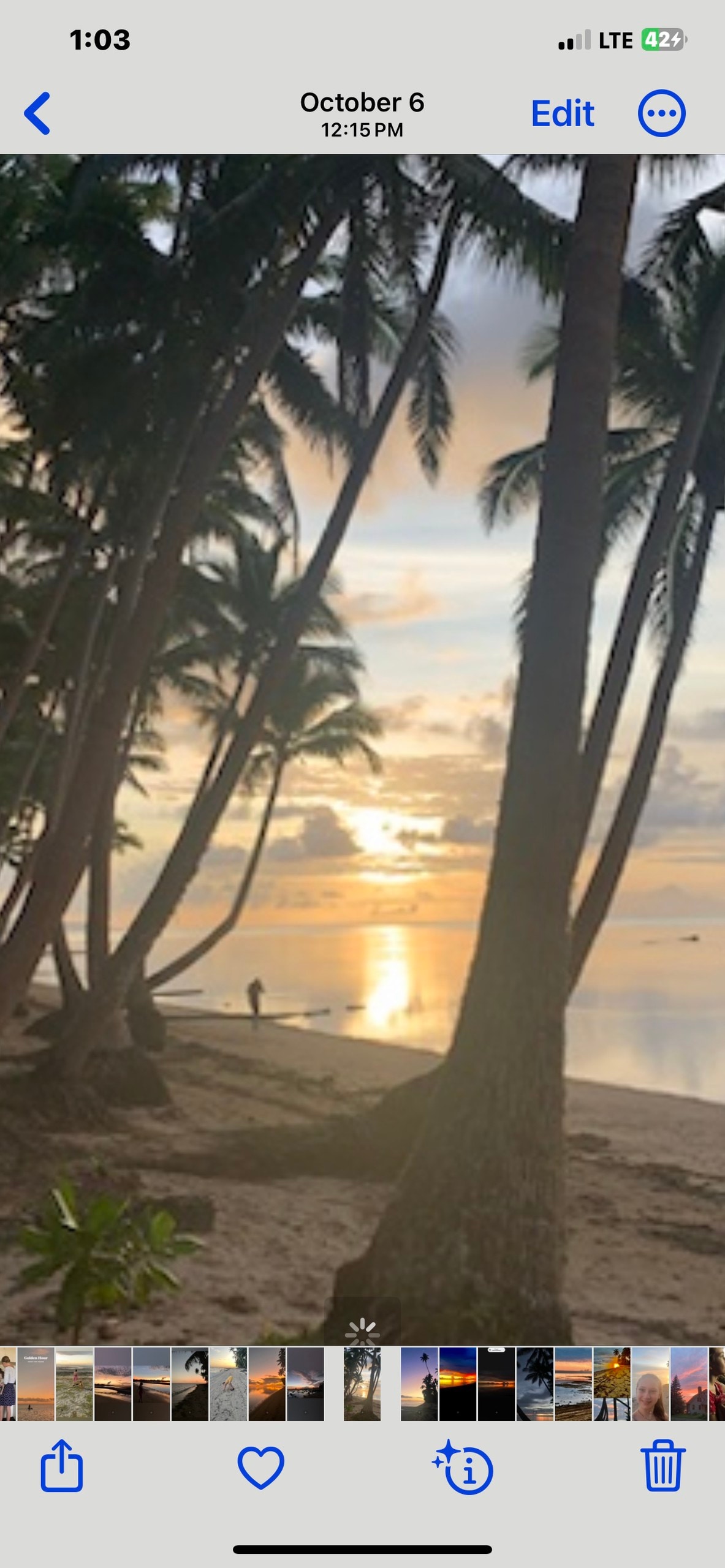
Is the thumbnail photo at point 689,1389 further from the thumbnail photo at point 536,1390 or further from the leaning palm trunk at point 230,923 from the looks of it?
the leaning palm trunk at point 230,923

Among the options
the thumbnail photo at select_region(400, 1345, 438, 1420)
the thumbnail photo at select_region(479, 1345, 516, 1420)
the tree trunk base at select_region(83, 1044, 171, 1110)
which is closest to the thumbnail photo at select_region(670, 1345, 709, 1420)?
the thumbnail photo at select_region(479, 1345, 516, 1420)

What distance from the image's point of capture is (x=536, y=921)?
21.3 ft

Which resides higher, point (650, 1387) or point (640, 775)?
point (640, 775)

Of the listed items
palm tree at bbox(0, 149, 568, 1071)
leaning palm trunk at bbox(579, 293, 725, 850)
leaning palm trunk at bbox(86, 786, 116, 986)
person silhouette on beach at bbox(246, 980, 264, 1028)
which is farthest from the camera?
person silhouette on beach at bbox(246, 980, 264, 1028)

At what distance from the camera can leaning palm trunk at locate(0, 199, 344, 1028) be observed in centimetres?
1134

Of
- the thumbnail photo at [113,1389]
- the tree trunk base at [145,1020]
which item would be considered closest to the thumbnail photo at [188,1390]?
the thumbnail photo at [113,1389]

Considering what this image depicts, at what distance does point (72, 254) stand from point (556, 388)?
26.8ft
